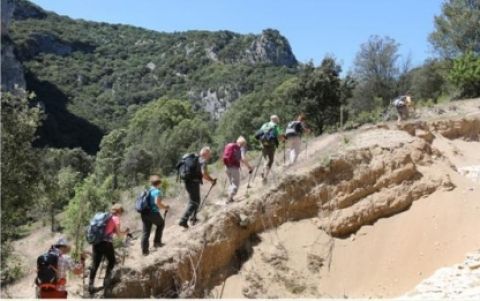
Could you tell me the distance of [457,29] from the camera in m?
40.7

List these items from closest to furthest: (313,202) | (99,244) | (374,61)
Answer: (99,244), (313,202), (374,61)

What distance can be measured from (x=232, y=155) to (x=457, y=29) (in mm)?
31247

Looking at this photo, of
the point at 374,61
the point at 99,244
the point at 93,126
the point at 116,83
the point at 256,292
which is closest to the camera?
the point at 99,244

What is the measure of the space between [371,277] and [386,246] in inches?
46.2

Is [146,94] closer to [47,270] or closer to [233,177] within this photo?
[233,177]

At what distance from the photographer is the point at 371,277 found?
14789mm

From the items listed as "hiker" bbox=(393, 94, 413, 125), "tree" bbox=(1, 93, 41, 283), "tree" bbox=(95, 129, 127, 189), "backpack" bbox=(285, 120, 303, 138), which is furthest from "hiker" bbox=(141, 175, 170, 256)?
"tree" bbox=(95, 129, 127, 189)

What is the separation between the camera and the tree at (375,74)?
46500 millimetres

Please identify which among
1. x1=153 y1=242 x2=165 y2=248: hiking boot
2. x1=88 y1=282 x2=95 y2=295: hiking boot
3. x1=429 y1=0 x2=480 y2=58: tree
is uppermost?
x1=429 y1=0 x2=480 y2=58: tree

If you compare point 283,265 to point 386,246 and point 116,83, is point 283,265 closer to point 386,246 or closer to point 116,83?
point 386,246

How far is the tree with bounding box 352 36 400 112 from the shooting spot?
4650 cm

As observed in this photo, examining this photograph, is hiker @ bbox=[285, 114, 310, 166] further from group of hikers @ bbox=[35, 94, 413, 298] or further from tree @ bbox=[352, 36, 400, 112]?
tree @ bbox=[352, 36, 400, 112]

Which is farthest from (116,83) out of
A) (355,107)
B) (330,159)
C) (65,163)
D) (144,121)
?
(330,159)

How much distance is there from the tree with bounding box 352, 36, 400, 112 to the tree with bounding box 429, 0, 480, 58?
5196 millimetres
